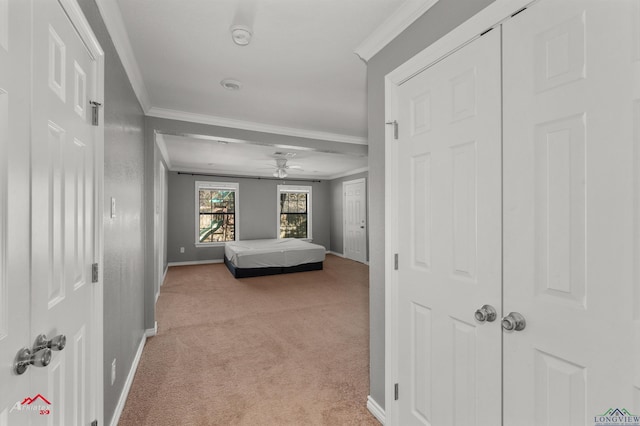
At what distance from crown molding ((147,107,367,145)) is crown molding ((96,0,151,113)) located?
1.58ft

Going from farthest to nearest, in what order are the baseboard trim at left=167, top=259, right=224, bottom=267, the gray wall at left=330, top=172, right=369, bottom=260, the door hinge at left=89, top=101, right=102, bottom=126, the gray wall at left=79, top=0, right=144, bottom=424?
the gray wall at left=330, top=172, right=369, bottom=260, the baseboard trim at left=167, top=259, right=224, bottom=267, the gray wall at left=79, top=0, right=144, bottom=424, the door hinge at left=89, top=101, right=102, bottom=126

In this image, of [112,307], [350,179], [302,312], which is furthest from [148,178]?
[350,179]

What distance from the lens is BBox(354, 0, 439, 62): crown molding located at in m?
1.51

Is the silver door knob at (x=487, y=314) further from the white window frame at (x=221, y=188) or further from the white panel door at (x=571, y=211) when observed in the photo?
the white window frame at (x=221, y=188)

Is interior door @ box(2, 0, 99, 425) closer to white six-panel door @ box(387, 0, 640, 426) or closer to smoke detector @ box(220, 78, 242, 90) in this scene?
smoke detector @ box(220, 78, 242, 90)

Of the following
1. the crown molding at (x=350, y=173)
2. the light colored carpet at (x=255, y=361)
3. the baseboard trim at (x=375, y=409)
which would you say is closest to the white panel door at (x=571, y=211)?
the baseboard trim at (x=375, y=409)

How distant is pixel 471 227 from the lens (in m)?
1.29

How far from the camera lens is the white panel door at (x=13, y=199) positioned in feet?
2.48

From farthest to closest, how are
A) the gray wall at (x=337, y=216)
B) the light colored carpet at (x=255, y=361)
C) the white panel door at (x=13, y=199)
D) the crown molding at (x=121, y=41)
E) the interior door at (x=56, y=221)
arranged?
the gray wall at (x=337, y=216), the light colored carpet at (x=255, y=361), the crown molding at (x=121, y=41), the interior door at (x=56, y=221), the white panel door at (x=13, y=199)

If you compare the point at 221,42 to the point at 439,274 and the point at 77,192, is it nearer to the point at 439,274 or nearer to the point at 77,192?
the point at 77,192

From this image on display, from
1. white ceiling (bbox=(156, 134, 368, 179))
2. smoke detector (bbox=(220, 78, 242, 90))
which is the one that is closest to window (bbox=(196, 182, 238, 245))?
white ceiling (bbox=(156, 134, 368, 179))

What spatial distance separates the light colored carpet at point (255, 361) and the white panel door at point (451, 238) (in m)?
0.71

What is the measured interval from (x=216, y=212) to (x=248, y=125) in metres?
4.63

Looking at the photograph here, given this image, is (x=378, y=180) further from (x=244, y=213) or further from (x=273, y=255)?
(x=244, y=213)
